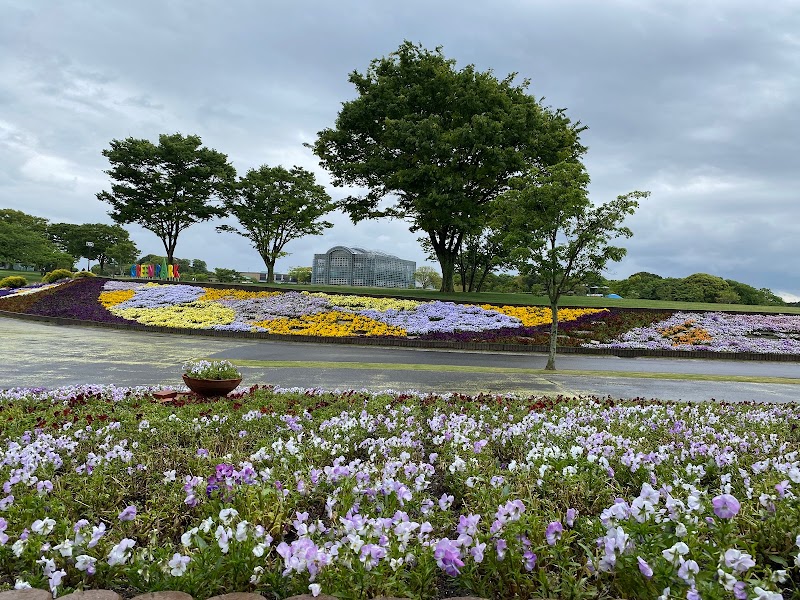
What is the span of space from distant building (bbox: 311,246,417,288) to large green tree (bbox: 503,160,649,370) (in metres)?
38.1

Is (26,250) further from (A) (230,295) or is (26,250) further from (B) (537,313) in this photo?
(B) (537,313)

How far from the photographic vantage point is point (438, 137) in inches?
904

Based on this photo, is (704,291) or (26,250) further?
(704,291)

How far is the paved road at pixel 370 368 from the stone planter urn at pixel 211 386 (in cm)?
194

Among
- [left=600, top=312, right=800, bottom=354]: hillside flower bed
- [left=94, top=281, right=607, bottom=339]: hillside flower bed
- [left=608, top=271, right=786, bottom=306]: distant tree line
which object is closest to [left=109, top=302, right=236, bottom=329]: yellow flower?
[left=94, top=281, right=607, bottom=339]: hillside flower bed

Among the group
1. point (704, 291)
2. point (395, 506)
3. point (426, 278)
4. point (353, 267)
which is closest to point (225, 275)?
point (353, 267)

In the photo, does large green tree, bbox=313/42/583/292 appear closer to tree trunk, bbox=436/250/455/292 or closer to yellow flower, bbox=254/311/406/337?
tree trunk, bbox=436/250/455/292

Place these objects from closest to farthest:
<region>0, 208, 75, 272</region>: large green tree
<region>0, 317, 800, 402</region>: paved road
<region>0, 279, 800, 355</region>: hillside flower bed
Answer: <region>0, 317, 800, 402</region>: paved road < <region>0, 279, 800, 355</region>: hillside flower bed < <region>0, 208, 75, 272</region>: large green tree

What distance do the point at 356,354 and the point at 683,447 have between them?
10.2 metres

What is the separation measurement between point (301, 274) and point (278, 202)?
128ft

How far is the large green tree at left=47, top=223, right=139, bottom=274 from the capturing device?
55.0m

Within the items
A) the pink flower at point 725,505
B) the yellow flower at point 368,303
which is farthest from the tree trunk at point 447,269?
the pink flower at point 725,505

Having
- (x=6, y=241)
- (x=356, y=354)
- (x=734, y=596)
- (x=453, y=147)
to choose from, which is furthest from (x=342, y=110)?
(x=6, y=241)

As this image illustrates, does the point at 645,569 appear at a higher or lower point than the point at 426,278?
lower
